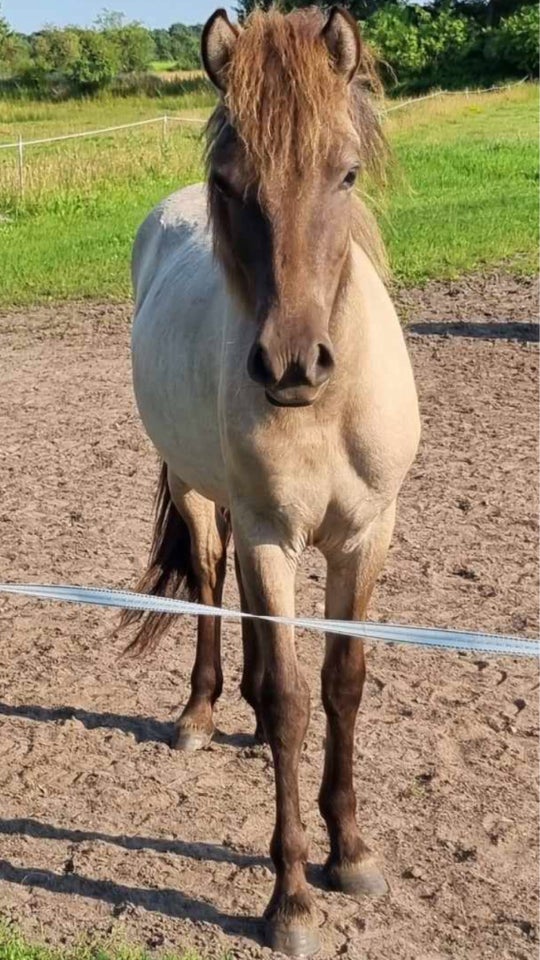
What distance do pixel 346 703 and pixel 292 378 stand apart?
126 centimetres

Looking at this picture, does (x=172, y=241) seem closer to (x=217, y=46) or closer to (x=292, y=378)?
(x=217, y=46)

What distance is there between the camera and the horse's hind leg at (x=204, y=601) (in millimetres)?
4355

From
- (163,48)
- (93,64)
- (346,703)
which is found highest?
(346,703)

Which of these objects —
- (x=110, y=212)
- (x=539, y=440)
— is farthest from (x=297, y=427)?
(x=110, y=212)

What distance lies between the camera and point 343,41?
9.66 feet

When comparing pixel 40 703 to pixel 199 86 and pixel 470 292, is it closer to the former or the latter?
pixel 470 292

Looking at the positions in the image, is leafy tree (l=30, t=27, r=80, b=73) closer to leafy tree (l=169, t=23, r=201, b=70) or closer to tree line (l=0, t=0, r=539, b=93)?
tree line (l=0, t=0, r=539, b=93)

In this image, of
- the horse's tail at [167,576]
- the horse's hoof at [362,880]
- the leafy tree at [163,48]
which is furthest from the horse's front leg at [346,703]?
the leafy tree at [163,48]

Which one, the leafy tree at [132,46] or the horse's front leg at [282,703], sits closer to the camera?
the horse's front leg at [282,703]

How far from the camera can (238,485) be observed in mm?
3340

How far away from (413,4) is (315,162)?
157ft

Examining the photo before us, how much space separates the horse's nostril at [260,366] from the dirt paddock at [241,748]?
1.56 metres

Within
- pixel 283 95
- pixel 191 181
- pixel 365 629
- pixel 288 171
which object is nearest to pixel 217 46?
pixel 283 95

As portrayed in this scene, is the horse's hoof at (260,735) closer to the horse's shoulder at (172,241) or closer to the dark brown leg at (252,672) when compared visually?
the dark brown leg at (252,672)
